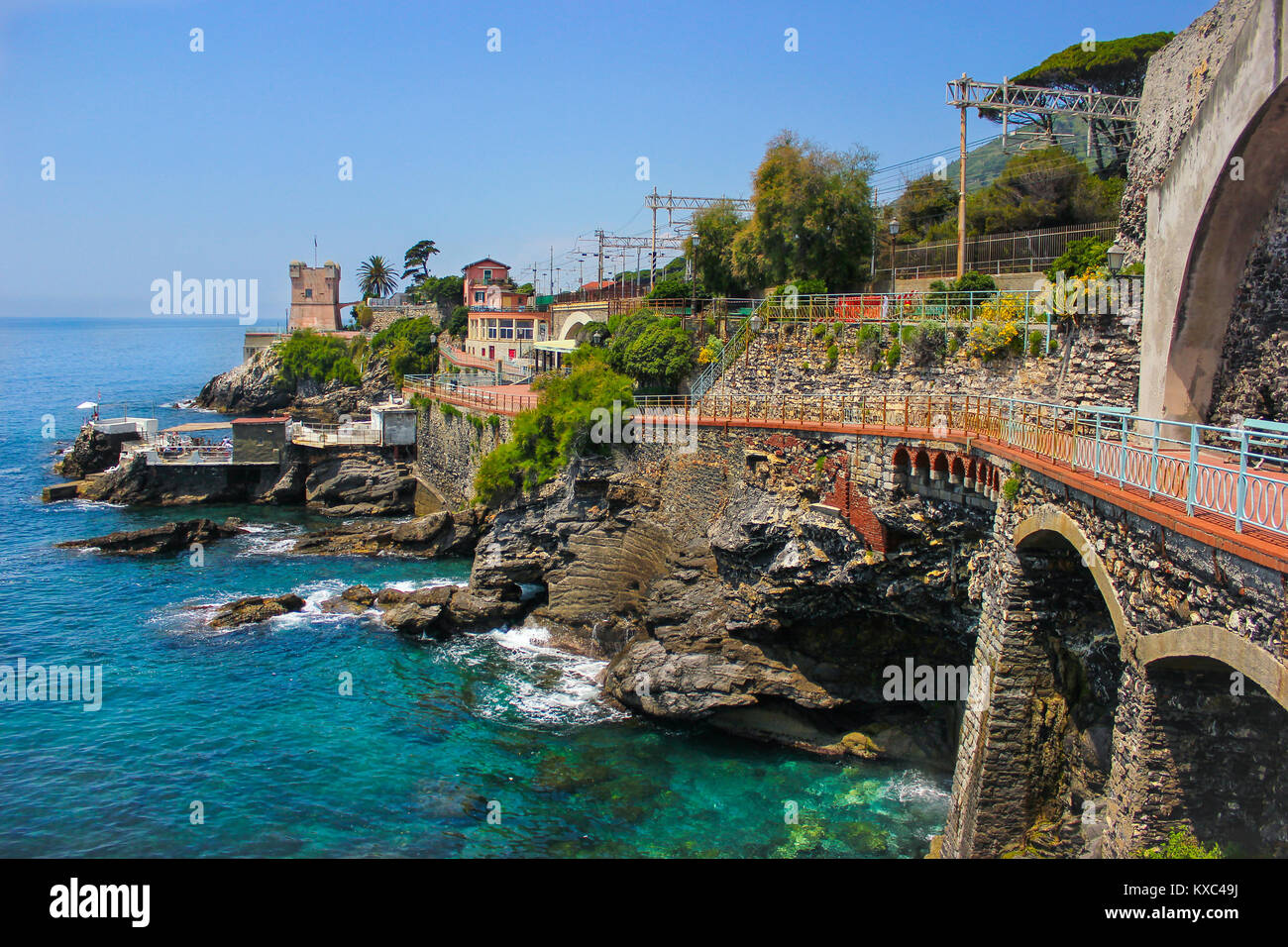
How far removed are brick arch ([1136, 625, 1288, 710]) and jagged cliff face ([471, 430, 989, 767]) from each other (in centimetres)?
868

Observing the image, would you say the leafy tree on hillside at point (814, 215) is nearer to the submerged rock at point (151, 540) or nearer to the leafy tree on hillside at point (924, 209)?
the leafy tree on hillside at point (924, 209)

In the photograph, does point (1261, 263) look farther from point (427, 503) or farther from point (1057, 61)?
point (427, 503)

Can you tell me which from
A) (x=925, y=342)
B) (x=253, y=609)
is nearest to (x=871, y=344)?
(x=925, y=342)

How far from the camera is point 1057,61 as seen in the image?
147ft

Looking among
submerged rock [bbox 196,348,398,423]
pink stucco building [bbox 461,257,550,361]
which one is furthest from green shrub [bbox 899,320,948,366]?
submerged rock [bbox 196,348,398,423]

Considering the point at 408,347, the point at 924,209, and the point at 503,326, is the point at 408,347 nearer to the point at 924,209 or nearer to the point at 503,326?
the point at 503,326

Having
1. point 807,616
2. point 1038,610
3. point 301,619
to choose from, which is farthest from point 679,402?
point 1038,610

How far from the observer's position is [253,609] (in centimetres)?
3284

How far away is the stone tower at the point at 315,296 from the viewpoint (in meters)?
93.9

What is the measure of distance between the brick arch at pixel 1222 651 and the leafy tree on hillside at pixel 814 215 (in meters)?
27.3

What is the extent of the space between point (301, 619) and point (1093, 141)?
119 feet

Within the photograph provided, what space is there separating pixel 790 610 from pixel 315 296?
8287 centimetres

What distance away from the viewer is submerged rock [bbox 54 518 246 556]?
134 feet

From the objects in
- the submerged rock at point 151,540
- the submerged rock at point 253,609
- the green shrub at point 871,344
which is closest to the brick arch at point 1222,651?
the green shrub at point 871,344
